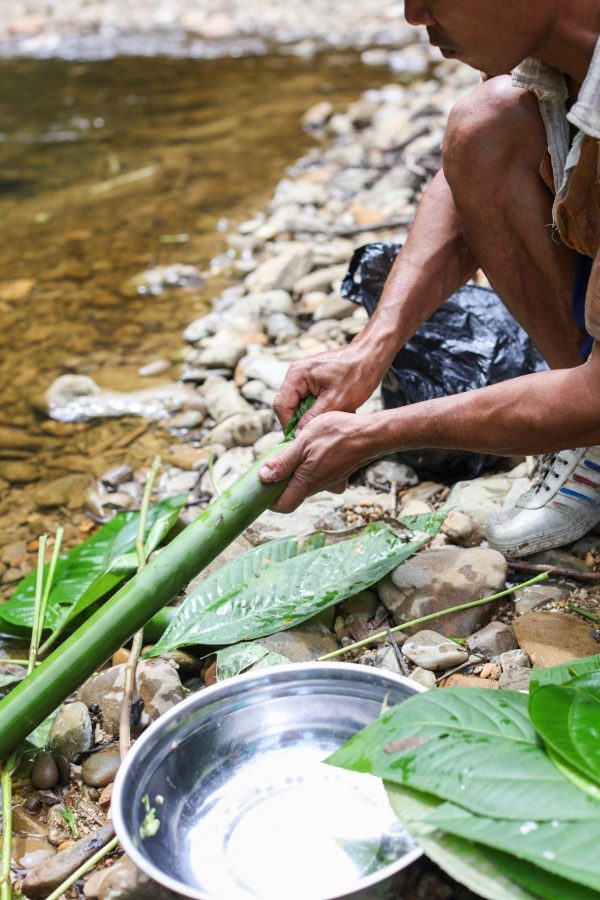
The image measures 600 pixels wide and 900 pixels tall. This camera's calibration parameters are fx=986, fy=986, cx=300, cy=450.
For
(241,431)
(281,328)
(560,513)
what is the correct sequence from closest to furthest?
(560,513), (241,431), (281,328)

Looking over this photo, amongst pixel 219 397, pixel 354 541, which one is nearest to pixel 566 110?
pixel 354 541

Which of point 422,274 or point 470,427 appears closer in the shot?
point 470,427

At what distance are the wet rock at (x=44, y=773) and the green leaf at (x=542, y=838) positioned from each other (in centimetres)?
91

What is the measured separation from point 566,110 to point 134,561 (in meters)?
1.33

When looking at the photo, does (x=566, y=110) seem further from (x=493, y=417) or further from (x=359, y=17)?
(x=359, y=17)

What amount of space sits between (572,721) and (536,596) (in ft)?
2.45

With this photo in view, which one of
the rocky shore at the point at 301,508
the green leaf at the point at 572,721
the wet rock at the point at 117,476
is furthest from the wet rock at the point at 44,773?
the wet rock at the point at 117,476

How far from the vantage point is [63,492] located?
3.19 meters

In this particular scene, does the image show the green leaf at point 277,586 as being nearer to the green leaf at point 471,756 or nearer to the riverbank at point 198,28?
the green leaf at point 471,756

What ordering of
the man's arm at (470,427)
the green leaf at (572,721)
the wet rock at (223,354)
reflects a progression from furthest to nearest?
the wet rock at (223,354) < the man's arm at (470,427) < the green leaf at (572,721)

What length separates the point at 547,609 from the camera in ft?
6.95

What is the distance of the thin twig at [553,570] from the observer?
7.08ft

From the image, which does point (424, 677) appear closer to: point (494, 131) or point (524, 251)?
point (524, 251)

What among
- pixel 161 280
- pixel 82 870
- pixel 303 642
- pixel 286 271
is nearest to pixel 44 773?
pixel 82 870
